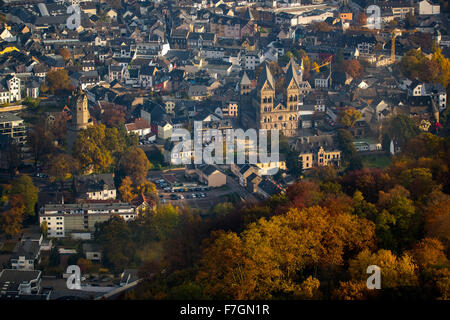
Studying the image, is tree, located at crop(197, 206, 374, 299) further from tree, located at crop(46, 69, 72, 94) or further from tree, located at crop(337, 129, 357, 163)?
tree, located at crop(46, 69, 72, 94)

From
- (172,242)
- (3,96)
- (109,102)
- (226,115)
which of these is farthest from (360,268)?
(3,96)

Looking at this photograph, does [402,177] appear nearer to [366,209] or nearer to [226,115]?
[366,209]

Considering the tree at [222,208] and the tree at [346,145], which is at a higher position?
the tree at [346,145]

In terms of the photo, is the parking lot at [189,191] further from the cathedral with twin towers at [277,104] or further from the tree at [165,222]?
the cathedral with twin towers at [277,104]

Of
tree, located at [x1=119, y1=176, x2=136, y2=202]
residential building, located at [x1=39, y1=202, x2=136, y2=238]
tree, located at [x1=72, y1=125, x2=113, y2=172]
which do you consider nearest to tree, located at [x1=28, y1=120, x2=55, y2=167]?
tree, located at [x1=72, y1=125, x2=113, y2=172]

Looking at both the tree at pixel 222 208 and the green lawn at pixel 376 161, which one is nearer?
the tree at pixel 222 208

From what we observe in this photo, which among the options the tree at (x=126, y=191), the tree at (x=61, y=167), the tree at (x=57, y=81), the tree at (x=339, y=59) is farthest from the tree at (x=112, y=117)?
the tree at (x=339, y=59)
